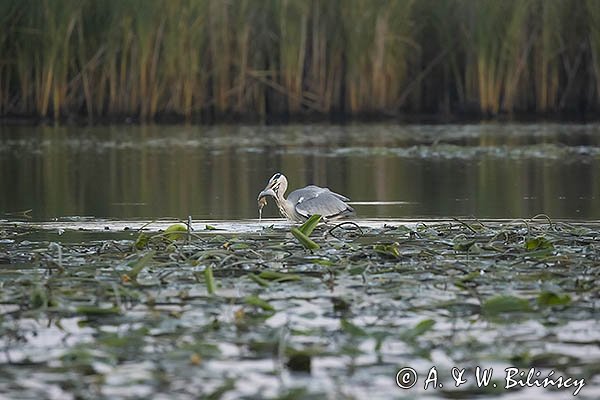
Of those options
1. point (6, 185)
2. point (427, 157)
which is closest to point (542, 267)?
point (6, 185)

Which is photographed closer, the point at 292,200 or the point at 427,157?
the point at 292,200

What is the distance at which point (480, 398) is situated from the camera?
382cm

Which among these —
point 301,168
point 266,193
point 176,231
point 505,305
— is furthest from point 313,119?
point 505,305

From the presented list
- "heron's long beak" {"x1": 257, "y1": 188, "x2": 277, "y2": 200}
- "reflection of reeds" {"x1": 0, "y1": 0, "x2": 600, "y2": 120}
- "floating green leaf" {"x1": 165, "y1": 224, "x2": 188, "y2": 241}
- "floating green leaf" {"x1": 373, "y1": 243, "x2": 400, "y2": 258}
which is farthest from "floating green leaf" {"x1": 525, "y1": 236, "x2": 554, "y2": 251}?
"reflection of reeds" {"x1": 0, "y1": 0, "x2": 600, "y2": 120}

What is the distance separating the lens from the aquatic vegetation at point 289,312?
4.08 m

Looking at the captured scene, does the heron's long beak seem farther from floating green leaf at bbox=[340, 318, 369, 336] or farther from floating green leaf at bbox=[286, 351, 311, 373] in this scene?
floating green leaf at bbox=[286, 351, 311, 373]

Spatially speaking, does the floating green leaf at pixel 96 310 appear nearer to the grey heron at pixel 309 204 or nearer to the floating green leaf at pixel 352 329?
the floating green leaf at pixel 352 329

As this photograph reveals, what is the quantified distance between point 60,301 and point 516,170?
26.3ft

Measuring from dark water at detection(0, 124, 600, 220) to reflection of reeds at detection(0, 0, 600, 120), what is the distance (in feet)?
3.15

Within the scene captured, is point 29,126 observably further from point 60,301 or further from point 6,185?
point 60,301

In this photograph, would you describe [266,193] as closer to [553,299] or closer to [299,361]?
[553,299]

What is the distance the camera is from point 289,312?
4992mm

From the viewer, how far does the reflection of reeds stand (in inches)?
725

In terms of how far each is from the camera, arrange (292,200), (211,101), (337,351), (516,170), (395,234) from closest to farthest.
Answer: (337,351), (395,234), (292,200), (516,170), (211,101)
